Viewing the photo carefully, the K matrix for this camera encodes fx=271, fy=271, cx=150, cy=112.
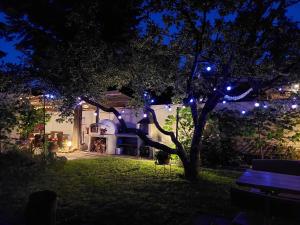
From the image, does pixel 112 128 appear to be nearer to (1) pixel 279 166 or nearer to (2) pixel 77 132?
(2) pixel 77 132

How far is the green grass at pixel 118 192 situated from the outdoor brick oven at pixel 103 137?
4436mm

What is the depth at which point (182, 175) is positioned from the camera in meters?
9.54

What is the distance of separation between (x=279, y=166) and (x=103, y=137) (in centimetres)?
1162

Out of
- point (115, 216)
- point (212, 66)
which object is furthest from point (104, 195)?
point (212, 66)

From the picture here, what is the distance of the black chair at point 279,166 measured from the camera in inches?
236

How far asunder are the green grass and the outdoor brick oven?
14.6ft

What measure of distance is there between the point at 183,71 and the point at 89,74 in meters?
3.35

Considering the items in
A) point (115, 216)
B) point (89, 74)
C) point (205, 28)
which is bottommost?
point (115, 216)

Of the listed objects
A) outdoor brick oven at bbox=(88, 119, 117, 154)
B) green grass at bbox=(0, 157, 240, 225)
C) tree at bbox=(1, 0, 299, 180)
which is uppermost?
tree at bbox=(1, 0, 299, 180)

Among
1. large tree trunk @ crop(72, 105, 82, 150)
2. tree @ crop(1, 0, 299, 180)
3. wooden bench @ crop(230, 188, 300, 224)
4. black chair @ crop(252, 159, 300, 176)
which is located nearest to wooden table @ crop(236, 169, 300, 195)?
wooden bench @ crop(230, 188, 300, 224)

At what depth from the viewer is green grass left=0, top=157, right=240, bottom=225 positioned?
5.63 metres

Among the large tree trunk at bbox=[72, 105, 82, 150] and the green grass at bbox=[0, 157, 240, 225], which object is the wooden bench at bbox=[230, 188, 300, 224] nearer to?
the green grass at bbox=[0, 157, 240, 225]

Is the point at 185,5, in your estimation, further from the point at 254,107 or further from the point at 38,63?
the point at 254,107

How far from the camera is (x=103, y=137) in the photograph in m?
16.3
